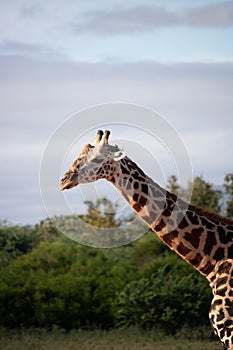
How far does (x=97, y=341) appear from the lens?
11.4 metres

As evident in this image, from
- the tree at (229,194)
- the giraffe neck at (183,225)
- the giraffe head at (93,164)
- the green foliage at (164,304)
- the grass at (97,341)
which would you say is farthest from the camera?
the tree at (229,194)

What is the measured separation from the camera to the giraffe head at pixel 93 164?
6090 millimetres

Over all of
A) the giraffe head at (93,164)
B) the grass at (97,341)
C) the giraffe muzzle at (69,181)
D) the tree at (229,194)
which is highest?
the tree at (229,194)

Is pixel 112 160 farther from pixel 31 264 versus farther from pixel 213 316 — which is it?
pixel 31 264

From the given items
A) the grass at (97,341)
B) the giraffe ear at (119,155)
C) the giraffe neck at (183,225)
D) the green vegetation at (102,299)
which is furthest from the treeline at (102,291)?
the giraffe ear at (119,155)

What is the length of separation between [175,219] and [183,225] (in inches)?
3.2

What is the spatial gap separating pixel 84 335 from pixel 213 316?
20.1 feet

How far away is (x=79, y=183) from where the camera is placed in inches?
241

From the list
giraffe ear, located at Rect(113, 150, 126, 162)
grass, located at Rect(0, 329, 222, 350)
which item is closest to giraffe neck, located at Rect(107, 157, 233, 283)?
giraffe ear, located at Rect(113, 150, 126, 162)

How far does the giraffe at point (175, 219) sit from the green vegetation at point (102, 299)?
11.9ft

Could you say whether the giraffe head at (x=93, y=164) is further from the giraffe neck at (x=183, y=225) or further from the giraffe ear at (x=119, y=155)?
the giraffe neck at (x=183, y=225)

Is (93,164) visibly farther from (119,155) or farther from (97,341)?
(97,341)

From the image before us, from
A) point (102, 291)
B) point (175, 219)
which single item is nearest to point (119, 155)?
point (175, 219)

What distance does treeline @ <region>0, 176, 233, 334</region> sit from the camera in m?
12.2
